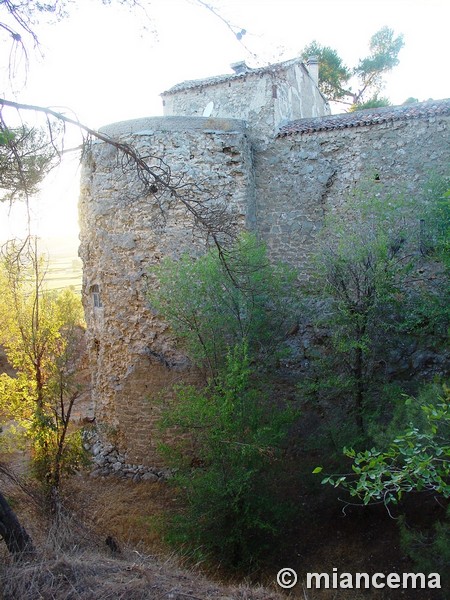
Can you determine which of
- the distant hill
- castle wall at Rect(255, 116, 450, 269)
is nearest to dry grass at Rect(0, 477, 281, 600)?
the distant hill

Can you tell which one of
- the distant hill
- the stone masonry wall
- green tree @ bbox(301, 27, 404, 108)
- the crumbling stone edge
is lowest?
the crumbling stone edge

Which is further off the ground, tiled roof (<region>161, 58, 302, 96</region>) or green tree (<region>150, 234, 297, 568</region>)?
tiled roof (<region>161, 58, 302, 96</region>)

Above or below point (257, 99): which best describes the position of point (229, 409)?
below

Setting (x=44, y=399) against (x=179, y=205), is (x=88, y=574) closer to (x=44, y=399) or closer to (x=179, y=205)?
(x=44, y=399)

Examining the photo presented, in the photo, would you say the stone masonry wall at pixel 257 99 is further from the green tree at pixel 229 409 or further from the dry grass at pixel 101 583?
the dry grass at pixel 101 583

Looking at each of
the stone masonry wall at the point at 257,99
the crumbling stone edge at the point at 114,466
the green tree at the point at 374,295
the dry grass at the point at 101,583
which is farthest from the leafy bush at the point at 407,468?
the stone masonry wall at the point at 257,99

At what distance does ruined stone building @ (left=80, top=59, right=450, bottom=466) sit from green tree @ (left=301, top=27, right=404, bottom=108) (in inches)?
490

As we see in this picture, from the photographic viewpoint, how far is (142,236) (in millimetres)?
10250

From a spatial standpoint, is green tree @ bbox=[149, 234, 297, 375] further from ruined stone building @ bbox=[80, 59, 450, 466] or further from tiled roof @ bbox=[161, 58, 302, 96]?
tiled roof @ bbox=[161, 58, 302, 96]

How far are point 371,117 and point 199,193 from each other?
3503mm

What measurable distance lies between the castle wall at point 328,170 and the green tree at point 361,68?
43.2ft

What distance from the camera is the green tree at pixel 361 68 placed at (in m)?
22.3

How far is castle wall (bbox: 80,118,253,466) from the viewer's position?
1005 cm

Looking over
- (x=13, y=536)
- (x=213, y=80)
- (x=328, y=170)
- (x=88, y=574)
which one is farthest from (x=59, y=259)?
(x=88, y=574)
